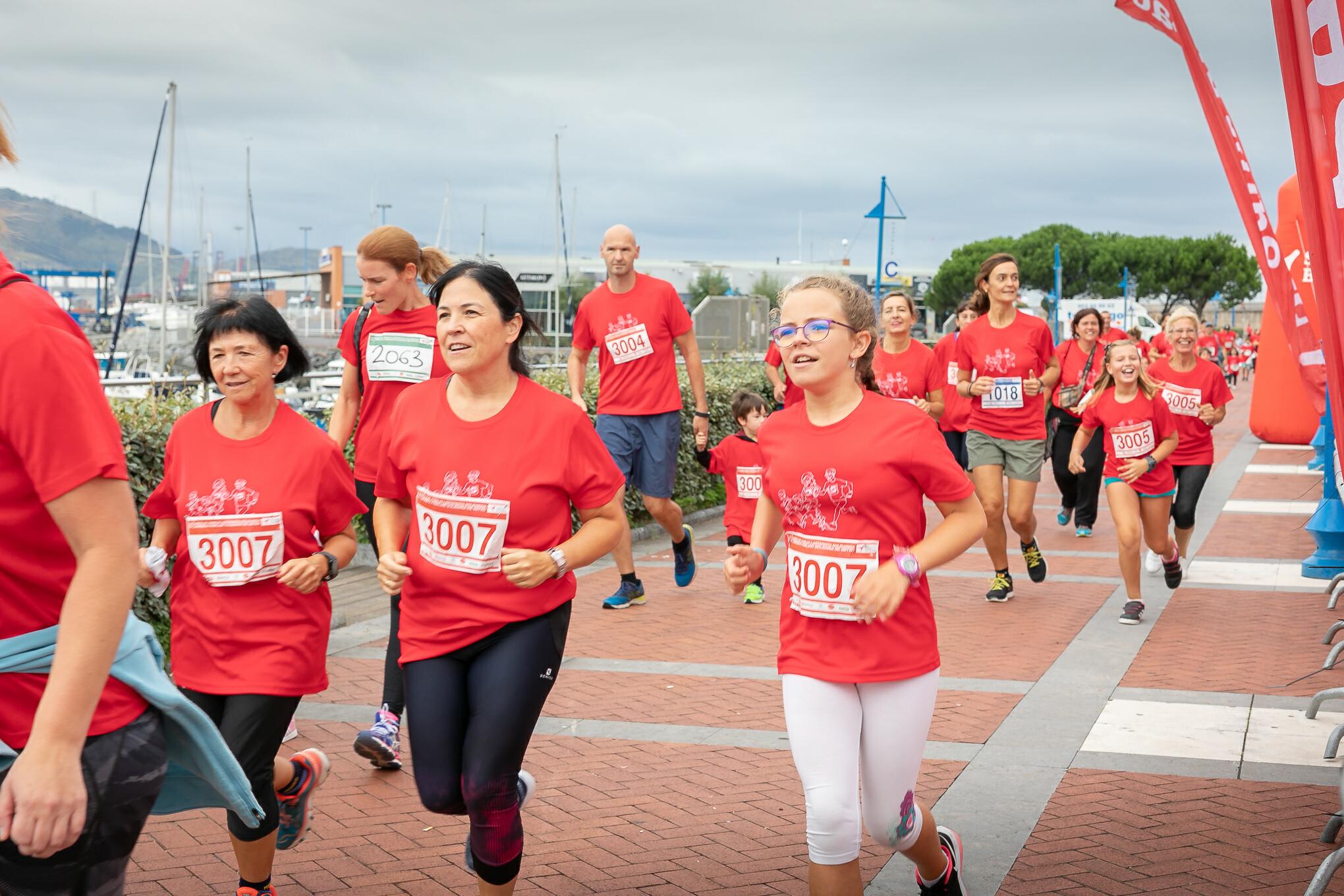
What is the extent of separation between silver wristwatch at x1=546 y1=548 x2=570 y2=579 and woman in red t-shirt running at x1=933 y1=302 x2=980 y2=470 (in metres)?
6.59

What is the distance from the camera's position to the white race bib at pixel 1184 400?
9.66m

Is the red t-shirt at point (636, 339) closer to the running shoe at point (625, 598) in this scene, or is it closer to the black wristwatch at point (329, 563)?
the running shoe at point (625, 598)

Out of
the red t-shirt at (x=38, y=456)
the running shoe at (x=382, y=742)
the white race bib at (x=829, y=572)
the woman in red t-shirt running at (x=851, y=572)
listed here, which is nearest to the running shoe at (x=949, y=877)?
the woman in red t-shirt running at (x=851, y=572)

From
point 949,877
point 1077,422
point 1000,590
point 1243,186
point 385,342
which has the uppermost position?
point 1243,186

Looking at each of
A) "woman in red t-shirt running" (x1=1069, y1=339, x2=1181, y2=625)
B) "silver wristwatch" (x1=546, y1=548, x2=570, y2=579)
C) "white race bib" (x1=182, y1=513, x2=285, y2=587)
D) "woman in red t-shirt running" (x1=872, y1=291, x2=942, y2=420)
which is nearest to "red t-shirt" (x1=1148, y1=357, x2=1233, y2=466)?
"woman in red t-shirt running" (x1=1069, y1=339, x2=1181, y2=625)

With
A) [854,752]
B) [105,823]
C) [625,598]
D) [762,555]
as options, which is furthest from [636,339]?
[105,823]

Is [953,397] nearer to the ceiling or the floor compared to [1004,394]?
nearer to the floor

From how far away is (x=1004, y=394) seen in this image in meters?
9.13

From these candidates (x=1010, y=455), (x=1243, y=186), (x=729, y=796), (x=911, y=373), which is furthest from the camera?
(x=911, y=373)

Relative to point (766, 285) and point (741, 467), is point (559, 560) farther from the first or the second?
point (766, 285)

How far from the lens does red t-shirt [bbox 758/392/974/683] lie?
11.6 ft

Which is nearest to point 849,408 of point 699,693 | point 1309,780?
point 1309,780

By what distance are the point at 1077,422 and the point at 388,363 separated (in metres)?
9.22

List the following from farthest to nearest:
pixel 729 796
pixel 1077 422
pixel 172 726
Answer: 1. pixel 1077 422
2. pixel 729 796
3. pixel 172 726
